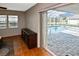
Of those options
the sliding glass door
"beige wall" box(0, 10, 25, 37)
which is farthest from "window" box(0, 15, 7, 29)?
the sliding glass door

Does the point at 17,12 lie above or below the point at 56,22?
above

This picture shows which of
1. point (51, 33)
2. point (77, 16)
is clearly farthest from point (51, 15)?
point (77, 16)

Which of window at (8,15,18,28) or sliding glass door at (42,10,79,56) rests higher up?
window at (8,15,18,28)

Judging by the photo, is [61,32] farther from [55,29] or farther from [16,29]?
[16,29]

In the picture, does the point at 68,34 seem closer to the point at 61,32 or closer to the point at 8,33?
the point at 61,32

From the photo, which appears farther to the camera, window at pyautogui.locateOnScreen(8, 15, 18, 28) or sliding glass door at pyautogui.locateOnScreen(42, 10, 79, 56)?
window at pyautogui.locateOnScreen(8, 15, 18, 28)

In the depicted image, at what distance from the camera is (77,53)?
271cm

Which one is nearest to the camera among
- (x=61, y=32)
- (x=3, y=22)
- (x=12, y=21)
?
(x=61, y=32)

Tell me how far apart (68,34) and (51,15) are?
3.36ft

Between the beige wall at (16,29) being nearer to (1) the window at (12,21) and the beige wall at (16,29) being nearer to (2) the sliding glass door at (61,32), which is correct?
(1) the window at (12,21)

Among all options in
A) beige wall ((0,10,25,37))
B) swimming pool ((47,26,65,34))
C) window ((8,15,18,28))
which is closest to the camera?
swimming pool ((47,26,65,34))

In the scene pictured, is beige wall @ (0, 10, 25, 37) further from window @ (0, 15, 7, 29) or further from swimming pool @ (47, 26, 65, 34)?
swimming pool @ (47, 26, 65, 34)

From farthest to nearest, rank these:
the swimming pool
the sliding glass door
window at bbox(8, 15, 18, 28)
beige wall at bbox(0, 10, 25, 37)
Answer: window at bbox(8, 15, 18, 28) < beige wall at bbox(0, 10, 25, 37) < the swimming pool < the sliding glass door

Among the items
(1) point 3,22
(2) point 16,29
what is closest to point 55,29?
(2) point 16,29
